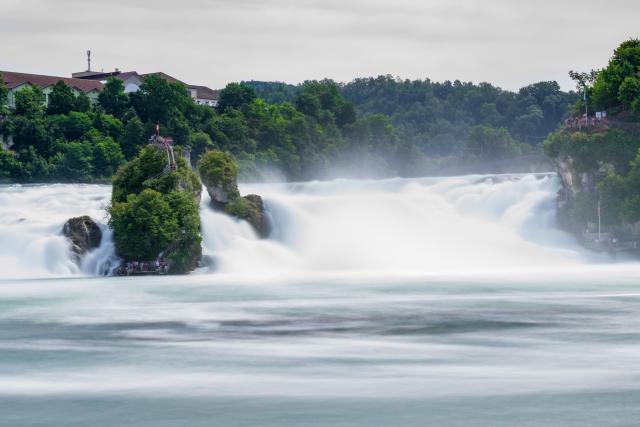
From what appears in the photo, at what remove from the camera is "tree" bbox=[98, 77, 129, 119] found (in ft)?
325

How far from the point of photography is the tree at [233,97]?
355 ft

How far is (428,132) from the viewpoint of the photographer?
16750 cm

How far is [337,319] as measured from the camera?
3728 centimetres

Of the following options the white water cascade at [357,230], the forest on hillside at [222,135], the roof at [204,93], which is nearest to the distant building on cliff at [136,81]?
the roof at [204,93]

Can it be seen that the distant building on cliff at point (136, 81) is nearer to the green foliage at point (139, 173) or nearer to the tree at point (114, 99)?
the tree at point (114, 99)

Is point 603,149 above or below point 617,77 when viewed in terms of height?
below

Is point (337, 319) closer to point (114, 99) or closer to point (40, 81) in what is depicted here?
point (114, 99)

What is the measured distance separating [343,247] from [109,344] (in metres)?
27.8

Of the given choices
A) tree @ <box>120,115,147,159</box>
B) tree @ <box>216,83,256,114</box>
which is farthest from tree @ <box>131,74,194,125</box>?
tree @ <box>216,83,256,114</box>

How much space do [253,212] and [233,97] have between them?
51123 millimetres

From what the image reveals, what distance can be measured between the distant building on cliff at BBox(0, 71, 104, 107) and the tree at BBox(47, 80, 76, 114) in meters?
6.01

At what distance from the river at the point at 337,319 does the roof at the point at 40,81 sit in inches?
1698

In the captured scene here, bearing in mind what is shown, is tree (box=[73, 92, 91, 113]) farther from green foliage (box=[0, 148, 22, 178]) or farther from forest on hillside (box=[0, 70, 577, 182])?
green foliage (box=[0, 148, 22, 178])

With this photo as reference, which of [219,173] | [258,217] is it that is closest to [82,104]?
[219,173]
